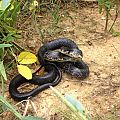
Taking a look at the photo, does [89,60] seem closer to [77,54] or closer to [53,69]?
[77,54]

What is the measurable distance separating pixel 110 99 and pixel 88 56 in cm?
68

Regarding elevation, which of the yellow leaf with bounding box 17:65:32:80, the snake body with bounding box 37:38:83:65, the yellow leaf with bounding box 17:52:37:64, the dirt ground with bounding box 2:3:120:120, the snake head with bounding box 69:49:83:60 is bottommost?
the dirt ground with bounding box 2:3:120:120

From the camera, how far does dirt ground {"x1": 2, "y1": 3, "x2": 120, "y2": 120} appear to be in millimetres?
2426

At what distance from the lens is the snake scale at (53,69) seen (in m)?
2.56

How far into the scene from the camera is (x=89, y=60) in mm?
3006

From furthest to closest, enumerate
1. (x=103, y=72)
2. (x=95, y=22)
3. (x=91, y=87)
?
1. (x=95, y=22)
2. (x=103, y=72)
3. (x=91, y=87)

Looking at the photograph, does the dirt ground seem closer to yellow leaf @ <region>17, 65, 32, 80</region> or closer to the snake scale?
the snake scale

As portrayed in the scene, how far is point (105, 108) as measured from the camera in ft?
7.82

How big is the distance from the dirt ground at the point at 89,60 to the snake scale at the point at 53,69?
0.17 feet

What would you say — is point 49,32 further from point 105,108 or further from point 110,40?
point 105,108

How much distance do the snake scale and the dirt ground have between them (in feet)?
0.17

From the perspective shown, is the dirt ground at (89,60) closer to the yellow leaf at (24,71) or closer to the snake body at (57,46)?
the snake body at (57,46)

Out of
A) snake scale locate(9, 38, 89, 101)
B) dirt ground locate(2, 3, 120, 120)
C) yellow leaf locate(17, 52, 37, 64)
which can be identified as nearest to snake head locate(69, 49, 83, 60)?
snake scale locate(9, 38, 89, 101)

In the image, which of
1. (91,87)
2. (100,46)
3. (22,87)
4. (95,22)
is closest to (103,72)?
(91,87)
